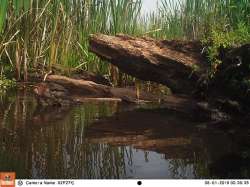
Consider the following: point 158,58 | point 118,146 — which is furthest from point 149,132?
point 158,58

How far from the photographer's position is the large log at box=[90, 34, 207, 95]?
5973 millimetres

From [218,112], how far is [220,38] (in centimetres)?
130

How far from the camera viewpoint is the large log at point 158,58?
5973 millimetres

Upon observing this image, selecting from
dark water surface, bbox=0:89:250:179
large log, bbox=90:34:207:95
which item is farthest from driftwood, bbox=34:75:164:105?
dark water surface, bbox=0:89:250:179

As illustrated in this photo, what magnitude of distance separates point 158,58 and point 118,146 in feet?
9.24

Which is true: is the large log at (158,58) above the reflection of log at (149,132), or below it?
above

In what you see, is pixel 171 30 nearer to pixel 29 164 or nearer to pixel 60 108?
pixel 60 108

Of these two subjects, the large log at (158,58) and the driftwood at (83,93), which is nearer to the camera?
the large log at (158,58)

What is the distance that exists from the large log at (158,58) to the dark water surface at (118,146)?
0.80m

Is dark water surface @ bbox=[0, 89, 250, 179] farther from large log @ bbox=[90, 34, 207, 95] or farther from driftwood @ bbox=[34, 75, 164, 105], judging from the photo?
driftwood @ bbox=[34, 75, 164, 105]

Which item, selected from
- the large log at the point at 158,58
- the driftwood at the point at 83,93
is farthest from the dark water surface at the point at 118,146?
the driftwood at the point at 83,93

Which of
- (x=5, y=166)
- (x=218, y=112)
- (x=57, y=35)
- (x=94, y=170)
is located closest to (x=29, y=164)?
(x=5, y=166)

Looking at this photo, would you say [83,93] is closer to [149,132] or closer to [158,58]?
[158,58]

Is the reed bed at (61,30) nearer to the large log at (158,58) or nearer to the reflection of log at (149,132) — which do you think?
the large log at (158,58)
